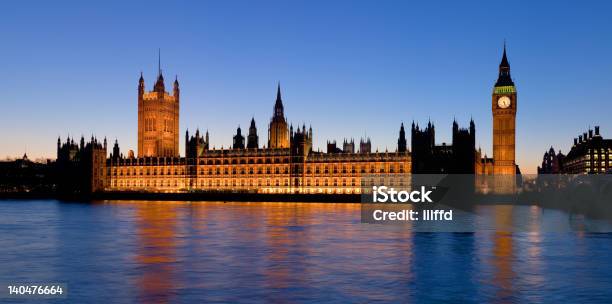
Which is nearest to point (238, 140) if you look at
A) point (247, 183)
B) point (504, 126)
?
point (247, 183)

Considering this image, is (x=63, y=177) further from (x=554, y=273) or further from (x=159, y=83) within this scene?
(x=554, y=273)

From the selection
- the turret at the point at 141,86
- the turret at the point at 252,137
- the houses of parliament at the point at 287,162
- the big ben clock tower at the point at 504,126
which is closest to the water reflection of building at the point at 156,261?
the houses of parliament at the point at 287,162

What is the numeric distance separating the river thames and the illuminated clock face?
3361 inches

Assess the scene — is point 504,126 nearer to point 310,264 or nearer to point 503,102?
point 503,102

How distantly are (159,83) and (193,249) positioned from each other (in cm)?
13485

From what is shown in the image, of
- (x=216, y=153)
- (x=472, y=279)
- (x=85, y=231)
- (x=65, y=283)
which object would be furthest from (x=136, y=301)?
(x=216, y=153)

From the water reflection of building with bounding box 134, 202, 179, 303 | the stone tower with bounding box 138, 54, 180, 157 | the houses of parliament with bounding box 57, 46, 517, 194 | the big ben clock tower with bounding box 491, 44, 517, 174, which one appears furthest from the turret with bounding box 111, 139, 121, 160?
the water reflection of building with bounding box 134, 202, 179, 303

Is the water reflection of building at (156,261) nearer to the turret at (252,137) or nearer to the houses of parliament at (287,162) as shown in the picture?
the houses of parliament at (287,162)

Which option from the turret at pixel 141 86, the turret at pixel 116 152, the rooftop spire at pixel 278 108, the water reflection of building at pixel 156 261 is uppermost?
the turret at pixel 141 86

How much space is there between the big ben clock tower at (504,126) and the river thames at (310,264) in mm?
82039

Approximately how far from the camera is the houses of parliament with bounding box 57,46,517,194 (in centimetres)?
11444

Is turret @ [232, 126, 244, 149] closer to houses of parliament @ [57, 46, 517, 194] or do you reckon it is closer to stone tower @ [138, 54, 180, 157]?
houses of parliament @ [57, 46, 517, 194]

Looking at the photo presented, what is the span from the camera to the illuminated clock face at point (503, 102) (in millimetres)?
132375

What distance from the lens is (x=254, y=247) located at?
37.5m
